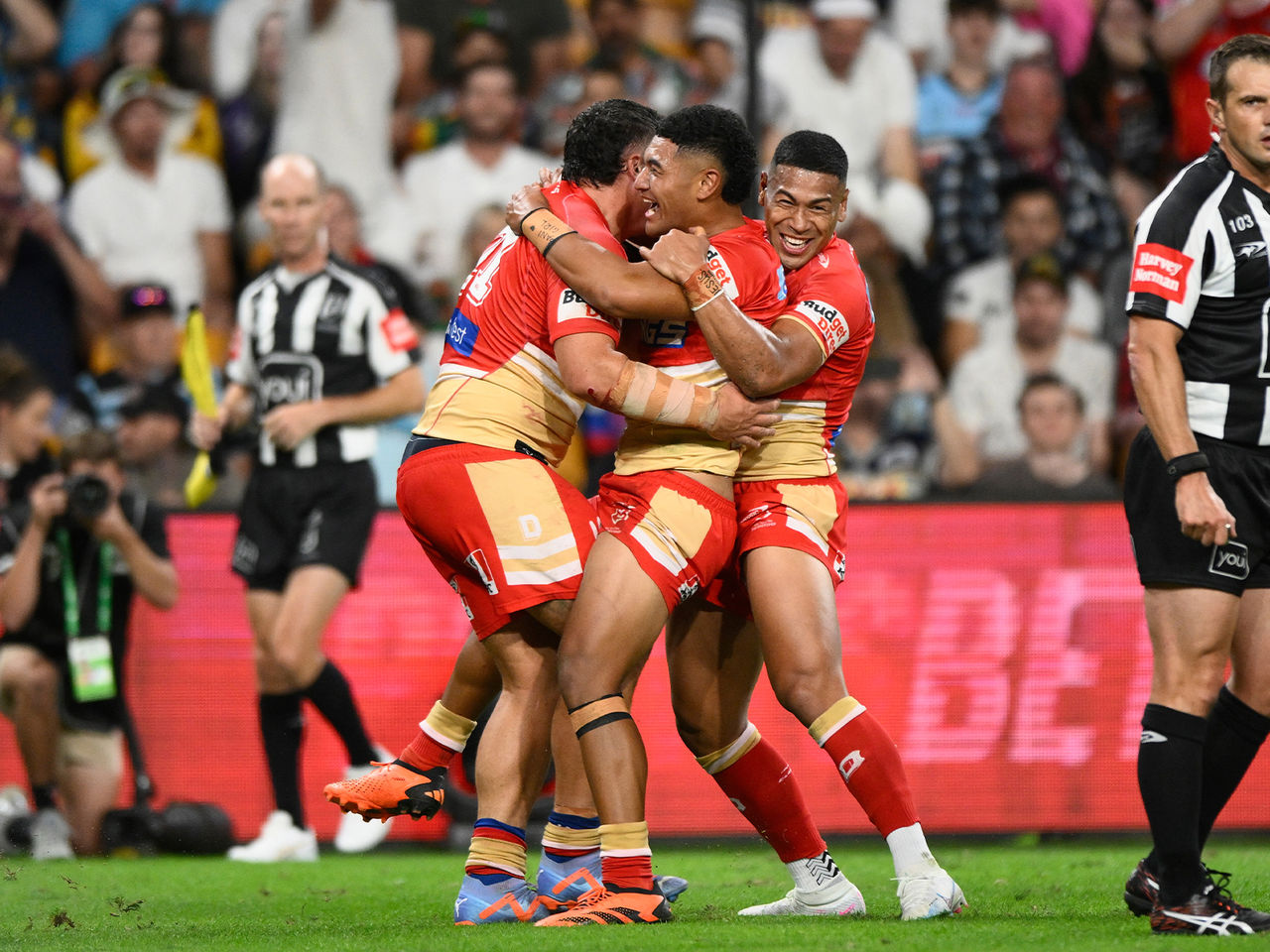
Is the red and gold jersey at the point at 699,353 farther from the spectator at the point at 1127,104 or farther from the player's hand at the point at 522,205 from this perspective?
the spectator at the point at 1127,104

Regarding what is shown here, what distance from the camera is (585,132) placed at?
5148 mm

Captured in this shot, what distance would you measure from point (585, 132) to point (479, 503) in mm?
1268

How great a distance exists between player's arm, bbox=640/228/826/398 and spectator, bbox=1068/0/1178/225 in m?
6.84

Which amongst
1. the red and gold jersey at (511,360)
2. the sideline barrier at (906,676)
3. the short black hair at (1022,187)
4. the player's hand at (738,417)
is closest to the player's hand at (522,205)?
the red and gold jersey at (511,360)

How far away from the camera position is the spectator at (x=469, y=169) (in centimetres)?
1062

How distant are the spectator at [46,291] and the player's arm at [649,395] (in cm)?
651

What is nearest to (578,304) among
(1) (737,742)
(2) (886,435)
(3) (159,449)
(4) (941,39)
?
(1) (737,742)

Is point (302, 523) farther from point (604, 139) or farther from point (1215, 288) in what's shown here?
point (1215, 288)

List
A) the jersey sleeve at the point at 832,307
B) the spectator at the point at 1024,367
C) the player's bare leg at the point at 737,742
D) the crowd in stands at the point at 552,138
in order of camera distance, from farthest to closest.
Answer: the crowd in stands at the point at 552,138
the spectator at the point at 1024,367
the player's bare leg at the point at 737,742
the jersey sleeve at the point at 832,307

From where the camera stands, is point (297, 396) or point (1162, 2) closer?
point (297, 396)

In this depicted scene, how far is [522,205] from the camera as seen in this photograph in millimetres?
5066

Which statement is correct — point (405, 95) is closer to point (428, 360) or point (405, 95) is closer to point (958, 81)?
point (428, 360)

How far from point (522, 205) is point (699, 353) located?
0.74 m

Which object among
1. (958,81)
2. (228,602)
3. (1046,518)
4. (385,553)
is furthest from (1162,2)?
(228,602)
